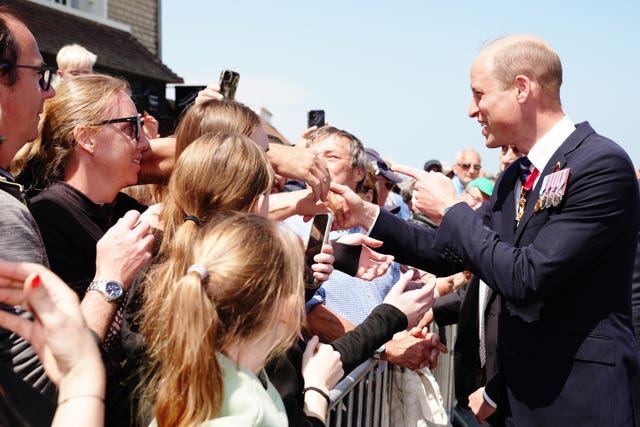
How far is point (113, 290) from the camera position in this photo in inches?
82.3

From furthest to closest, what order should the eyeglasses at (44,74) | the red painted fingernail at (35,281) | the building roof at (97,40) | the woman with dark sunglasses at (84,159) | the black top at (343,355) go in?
the building roof at (97,40) → the woman with dark sunglasses at (84,159) → the eyeglasses at (44,74) → the black top at (343,355) → the red painted fingernail at (35,281)

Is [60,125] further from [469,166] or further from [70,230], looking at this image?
[469,166]

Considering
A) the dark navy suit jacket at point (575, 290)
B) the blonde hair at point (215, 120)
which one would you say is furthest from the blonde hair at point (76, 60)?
the dark navy suit jacket at point (575, 290)

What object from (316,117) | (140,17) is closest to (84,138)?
(316,117)

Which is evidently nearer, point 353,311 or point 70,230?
point 70,230

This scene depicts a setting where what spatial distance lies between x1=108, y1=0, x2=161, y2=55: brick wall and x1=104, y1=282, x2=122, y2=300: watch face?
46.0 ft

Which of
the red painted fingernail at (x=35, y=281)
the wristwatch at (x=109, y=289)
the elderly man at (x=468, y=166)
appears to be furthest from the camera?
the elderly man at (x=468, y=166)

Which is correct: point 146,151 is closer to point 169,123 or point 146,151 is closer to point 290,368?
point 290,368

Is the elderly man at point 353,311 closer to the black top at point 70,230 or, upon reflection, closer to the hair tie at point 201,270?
the black top at point 70,230

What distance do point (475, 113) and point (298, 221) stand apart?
1.26 meters

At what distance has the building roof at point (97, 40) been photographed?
12.0m

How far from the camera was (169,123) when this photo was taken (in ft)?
19.5

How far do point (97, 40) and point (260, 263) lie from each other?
1294 cm

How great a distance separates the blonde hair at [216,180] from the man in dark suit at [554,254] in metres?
1.00
